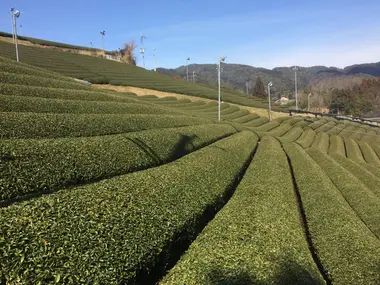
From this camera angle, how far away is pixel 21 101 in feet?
51.3

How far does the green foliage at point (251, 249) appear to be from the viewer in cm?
680

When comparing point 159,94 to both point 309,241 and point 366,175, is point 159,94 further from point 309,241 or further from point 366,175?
point 309,241

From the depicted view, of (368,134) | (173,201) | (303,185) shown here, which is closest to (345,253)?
(173,201)

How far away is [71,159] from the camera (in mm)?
10836

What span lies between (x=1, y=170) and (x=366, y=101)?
14428 cm

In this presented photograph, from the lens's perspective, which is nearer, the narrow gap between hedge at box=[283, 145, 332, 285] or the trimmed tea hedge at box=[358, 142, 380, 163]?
the narrow gap between hedge at box=[283, 145, 332, 285]

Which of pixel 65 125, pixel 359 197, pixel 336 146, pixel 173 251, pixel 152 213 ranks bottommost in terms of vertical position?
pixel 336 146

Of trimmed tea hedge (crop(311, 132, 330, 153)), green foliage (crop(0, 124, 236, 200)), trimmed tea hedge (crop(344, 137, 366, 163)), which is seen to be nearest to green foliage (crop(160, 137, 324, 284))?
green foliage (crop(0, 124, 236, 200))

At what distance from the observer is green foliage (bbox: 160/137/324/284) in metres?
6.80

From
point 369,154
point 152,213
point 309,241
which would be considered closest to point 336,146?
point 369,154

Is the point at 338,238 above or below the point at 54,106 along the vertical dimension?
below

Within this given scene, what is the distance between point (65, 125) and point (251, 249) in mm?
10352

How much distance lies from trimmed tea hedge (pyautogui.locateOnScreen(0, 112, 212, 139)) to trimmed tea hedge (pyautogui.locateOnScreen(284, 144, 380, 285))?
10.2 m

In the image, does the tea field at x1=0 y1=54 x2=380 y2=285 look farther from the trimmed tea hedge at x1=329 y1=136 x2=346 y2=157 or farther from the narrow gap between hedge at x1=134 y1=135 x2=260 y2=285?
the trimmed tea hedge at x1=329 y1=136 x2=346 y2=157
